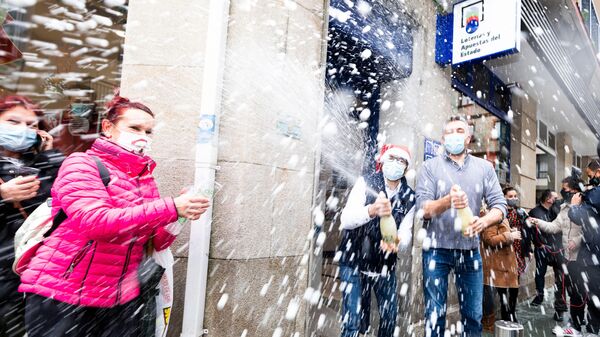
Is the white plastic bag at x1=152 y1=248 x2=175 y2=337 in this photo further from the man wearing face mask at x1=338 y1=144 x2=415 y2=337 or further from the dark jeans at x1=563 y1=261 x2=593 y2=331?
the dark jeans at x1=563 y1=261 x2=593 y2=331

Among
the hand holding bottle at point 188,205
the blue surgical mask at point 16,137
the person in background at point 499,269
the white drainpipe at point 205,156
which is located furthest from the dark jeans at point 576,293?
the blue surgical mask at point 16,137

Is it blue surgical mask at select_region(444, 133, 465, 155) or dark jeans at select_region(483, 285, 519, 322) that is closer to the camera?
blue surgical mask at select_region(444, 133, 465, 155)

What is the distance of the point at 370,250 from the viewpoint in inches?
139

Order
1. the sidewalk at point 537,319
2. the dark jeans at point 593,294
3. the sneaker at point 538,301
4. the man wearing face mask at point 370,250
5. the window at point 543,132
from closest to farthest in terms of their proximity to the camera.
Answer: the man wearing face mask at point 370,250
the dark jeans at point 593,294
the sidewalk at point 537,319
the sneaker at point 538,301
the window at point 543,132

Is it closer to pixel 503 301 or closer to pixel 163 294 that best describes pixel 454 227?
pixel 163 294

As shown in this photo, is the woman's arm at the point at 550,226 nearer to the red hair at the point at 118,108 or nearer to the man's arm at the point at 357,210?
the man's arm at the point at 357,210

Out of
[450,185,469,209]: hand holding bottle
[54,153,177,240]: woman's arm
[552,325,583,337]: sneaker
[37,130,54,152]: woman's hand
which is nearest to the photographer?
[54,153,177,240]: woman's arm

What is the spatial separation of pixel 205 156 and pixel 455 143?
2.44 m

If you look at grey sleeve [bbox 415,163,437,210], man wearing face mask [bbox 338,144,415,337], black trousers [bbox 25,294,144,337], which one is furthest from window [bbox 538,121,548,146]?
black trousers [bbox 25,294,144,337]

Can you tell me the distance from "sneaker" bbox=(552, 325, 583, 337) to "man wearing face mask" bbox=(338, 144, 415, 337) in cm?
291

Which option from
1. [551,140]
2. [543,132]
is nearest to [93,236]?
[543,132]

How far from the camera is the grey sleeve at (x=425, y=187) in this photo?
3.60m

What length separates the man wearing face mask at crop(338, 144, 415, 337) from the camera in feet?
11.5

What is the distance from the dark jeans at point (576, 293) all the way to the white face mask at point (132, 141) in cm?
542
